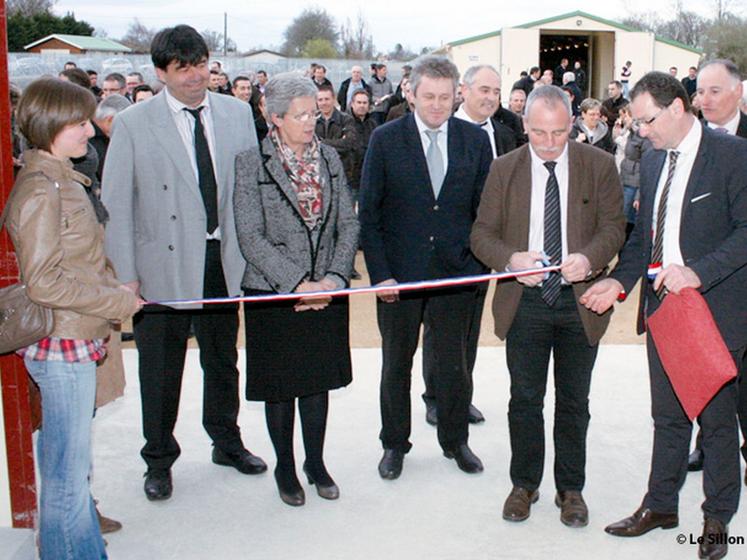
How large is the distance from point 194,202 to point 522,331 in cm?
160

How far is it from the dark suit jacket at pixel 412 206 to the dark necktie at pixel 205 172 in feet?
2.33

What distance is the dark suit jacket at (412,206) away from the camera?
13.9ft

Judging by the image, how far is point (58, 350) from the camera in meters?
3.02

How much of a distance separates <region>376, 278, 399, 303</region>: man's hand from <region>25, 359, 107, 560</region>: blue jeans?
152cm

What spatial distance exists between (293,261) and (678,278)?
1610 mm

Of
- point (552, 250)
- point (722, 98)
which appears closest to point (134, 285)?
point (552, 250)

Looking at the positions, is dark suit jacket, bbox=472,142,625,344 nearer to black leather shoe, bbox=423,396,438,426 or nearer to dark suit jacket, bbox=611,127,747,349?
dark suit jacket, bbox=611,127,747,349

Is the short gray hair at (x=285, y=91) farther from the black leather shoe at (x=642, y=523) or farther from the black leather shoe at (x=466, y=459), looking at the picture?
the black leather shoe at (x=642, y=523)

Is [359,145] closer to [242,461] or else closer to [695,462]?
[242,461]

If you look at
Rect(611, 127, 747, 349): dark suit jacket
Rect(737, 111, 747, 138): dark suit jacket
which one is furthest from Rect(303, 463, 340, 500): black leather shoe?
Rect(737, 111, 747, 138): dark suit jacket

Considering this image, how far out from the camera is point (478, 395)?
18.2ft

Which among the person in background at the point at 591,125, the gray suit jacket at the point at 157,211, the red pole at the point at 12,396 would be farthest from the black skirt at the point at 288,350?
the person in background at the point at 591,125

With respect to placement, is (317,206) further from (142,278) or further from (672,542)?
(672,542)

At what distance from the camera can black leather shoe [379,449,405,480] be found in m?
4.36
